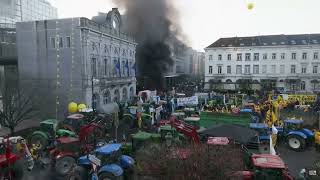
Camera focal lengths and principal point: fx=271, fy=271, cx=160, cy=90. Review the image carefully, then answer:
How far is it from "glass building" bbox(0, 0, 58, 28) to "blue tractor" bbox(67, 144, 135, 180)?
122 ft

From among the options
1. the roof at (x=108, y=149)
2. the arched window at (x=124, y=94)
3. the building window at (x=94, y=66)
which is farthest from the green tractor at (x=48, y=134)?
the arched window at (x=124, y=94)

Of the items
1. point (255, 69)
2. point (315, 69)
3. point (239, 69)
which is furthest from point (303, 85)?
point (239, 69)

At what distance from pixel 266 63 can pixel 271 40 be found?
210 inches

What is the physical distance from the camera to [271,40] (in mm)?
58031

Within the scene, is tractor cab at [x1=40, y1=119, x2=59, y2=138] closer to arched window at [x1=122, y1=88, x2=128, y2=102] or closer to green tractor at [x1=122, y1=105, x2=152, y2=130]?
green tractor at [x1=122, y1=105, x2=152, y2=130]

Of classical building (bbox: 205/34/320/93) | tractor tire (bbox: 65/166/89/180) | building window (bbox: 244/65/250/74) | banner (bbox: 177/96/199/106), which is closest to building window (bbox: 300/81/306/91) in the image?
classical building (bbox: 205/34/320/93)

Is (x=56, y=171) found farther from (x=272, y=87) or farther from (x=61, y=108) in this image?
(x=272, y=87)

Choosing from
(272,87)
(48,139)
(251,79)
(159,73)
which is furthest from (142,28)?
(48,139)

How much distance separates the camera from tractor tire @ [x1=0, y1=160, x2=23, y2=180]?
441 inches

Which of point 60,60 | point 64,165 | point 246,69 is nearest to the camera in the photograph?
point 64,165

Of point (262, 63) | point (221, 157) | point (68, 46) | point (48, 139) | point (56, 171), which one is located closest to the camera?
point (221, 157)

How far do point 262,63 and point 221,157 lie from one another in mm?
53323

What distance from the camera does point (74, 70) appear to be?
28.4 metres

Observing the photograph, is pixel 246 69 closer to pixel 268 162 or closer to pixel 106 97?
pixel 106 97
